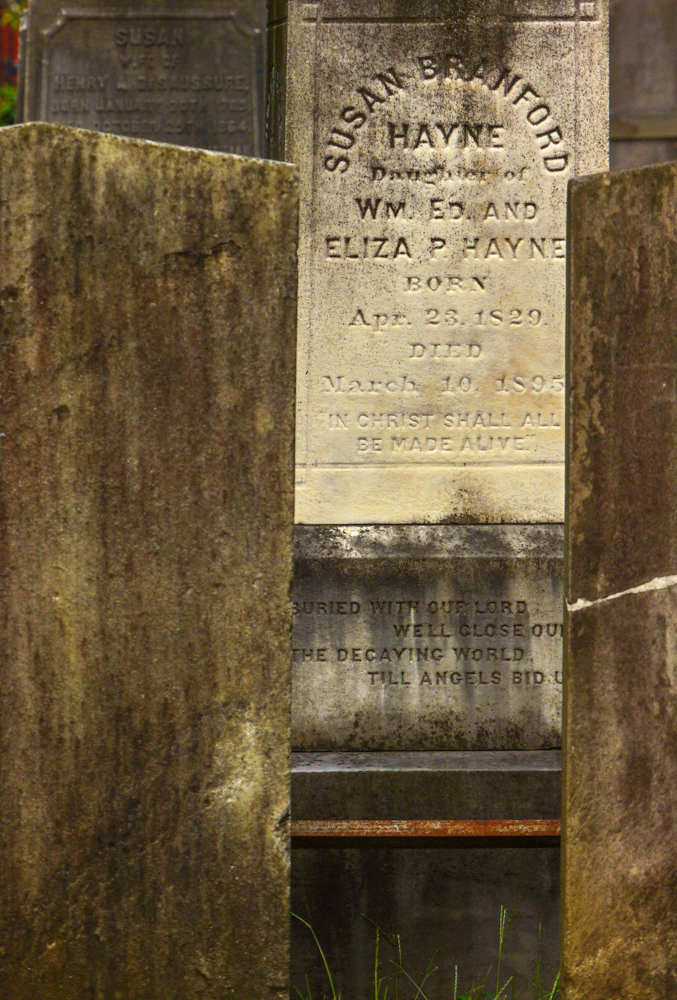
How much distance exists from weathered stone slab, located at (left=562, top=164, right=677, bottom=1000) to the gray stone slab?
3.08 ft

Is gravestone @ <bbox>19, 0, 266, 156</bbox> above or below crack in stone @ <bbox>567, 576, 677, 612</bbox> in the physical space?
above

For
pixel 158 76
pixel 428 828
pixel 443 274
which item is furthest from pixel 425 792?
pixel 158 76

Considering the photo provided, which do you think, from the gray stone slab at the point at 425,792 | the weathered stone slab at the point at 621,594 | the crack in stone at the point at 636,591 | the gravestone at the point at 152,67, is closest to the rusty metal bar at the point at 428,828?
the gray stone slab at the point at 425,792

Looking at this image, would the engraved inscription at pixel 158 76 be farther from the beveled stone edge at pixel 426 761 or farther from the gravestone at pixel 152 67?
the beveled stone edge at pixel 426 761

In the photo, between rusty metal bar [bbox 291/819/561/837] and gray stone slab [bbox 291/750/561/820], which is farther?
gray stone slab [bbox 291/750/561/820]

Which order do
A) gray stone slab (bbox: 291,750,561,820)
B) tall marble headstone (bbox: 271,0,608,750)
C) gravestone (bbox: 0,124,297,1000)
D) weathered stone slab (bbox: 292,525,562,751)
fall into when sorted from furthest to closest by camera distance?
tall marble headstone (bbox: 271,0,608,750), weathered stone slab (bbox: 292,525,562,751), gray stone slab (bbox: 291,750,561,820), gravestone (bbox: 0,124,297,1000)

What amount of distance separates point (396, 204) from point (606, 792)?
1981 millimetres

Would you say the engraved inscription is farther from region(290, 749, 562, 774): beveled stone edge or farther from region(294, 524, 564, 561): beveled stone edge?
region(290, 749, 562, 774): beveled stone edge

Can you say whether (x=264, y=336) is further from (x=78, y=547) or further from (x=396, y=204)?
(x=396, y=204)

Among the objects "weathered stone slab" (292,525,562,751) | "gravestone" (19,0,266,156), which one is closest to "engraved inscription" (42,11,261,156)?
"gravestone" (19,0,266,156)

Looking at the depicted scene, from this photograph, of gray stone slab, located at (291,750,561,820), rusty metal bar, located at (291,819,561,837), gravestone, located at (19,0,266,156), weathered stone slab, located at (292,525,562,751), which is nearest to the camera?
rusty metal bar, located at (291,819,561,837)

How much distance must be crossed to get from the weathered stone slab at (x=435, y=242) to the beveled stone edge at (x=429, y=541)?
2.0 inches

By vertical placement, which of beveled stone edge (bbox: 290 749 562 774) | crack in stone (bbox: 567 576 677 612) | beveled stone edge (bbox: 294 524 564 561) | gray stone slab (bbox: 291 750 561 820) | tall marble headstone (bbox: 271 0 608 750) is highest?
tall marble headstone (bbox: 271 0 608 750)

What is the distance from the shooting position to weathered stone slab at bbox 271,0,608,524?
3527 millimetres
